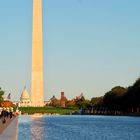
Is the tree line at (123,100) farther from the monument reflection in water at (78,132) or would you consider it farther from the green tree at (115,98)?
the monument reflection in water at (78,132)

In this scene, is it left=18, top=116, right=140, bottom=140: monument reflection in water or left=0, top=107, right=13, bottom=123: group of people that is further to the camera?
left=0, top=107, right=13, bottom=123: group of people

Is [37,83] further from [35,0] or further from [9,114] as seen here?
[9,114]

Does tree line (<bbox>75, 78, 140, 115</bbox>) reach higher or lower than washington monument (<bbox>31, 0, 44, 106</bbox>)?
lower

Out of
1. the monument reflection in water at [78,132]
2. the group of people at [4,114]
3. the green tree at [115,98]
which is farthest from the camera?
the green tree at [115,98]

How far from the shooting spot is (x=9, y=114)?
282 feet

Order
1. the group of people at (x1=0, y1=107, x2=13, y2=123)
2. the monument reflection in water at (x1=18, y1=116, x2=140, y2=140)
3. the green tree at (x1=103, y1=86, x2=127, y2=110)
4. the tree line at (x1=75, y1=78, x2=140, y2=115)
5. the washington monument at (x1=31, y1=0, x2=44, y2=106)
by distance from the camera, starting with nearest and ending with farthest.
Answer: the monument reflection in water at (x1=18, y1=116, x2=140, y2=140)
the group of people at (x1=0, y1=107, x2=13, y2=123)
the washington monument at (x1=31, y1=0, x2=44, y2=106)
the tree line at (x1=75, y1=78, x2=140, y2=115)
the green tree at (x1=103, y1=86, x2=127, y2=110)

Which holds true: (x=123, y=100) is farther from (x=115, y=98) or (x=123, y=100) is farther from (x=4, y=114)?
(x=4, y=114)

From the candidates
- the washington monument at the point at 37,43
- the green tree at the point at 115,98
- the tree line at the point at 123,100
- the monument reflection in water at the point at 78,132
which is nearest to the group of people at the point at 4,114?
the monument reflection in water at the point at 78,132

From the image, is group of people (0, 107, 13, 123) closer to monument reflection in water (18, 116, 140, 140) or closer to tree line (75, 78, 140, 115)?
monument reflection in water (18, 116, 140, 140)

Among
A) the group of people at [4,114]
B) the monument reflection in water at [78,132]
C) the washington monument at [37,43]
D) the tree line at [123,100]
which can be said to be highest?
the washington monument at [37,43]

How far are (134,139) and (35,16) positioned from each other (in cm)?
6709

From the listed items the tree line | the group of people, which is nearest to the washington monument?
the group of people

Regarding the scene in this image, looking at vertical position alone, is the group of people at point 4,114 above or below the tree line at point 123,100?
below

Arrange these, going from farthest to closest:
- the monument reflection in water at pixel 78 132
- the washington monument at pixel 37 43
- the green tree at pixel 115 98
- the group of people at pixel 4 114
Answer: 1. the green tree at pixel 115 98
2. the washington monument at pixel 37 43
3. the group of people at pixel 4 114
4. the monument reflection in water at pixel 78 132
